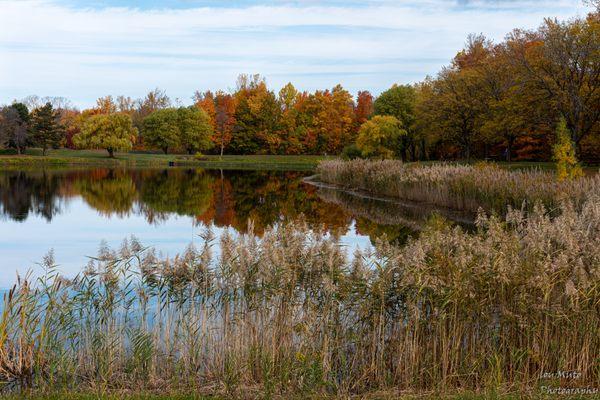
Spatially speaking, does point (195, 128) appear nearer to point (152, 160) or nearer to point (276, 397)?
point (152, 160)

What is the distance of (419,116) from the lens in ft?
217

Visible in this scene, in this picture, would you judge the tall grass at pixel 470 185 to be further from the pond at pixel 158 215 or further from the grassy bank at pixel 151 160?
the grassy bank at pixel 151 160

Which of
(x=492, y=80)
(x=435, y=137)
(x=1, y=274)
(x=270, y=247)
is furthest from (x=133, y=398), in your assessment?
(x=435, y=137)

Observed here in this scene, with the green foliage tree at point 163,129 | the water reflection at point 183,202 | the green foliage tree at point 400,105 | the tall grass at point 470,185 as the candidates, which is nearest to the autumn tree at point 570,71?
the tall grass at point 470,185

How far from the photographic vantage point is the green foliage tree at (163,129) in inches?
3644

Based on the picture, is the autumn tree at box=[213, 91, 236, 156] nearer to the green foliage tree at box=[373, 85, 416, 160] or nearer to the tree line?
the tree line

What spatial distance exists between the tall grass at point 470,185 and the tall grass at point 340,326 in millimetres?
7885

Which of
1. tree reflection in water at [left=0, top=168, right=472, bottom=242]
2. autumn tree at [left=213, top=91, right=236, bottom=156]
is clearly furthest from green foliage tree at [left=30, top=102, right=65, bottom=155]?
tree reflection in water at [left=0, top=168, right=472, bottom=242]

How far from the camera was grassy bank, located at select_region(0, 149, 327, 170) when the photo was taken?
7903 centimetres

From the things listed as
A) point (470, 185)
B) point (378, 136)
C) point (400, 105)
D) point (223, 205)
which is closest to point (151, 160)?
point (400, 105)

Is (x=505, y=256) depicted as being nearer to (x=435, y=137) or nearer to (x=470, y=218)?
(x=470, y=218)

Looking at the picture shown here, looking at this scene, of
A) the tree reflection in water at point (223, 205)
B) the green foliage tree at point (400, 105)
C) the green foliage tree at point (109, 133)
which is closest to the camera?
the tree reflection in water at point (223, 205)

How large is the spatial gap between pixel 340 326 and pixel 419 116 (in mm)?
59894

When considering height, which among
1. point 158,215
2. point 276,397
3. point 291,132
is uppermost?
point 291,132
